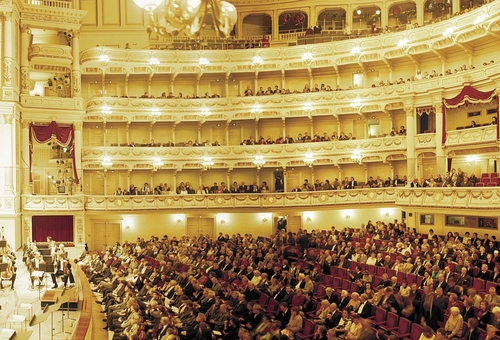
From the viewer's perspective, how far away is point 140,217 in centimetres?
2994

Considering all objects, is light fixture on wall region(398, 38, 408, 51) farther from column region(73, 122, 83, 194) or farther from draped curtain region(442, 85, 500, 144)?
column region(73, 122, 83, 194)

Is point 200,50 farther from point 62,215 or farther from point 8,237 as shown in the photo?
point 8,237

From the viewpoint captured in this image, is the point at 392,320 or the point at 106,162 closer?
the point at 392,320

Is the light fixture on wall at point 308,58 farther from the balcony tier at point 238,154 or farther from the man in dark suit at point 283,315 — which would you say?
the man in dark suit at point 283,315

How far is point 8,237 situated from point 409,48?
2135 cm

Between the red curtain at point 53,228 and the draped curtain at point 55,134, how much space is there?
203cm

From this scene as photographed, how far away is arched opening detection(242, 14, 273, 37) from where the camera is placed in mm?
36281

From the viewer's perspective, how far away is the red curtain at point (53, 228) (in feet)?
91.8

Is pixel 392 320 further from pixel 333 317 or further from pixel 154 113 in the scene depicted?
pixel 154 113

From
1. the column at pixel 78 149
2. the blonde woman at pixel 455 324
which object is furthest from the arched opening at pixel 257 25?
the blonde woman at pixel 455 324

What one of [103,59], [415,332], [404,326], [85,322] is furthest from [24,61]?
[415,332]

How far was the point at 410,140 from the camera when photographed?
92.9 feet

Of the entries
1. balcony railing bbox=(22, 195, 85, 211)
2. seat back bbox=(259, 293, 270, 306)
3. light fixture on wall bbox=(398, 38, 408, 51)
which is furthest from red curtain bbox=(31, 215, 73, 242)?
light fixture on wall bbox=(398, 38, 408, 51)

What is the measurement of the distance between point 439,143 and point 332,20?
41.5 ft
